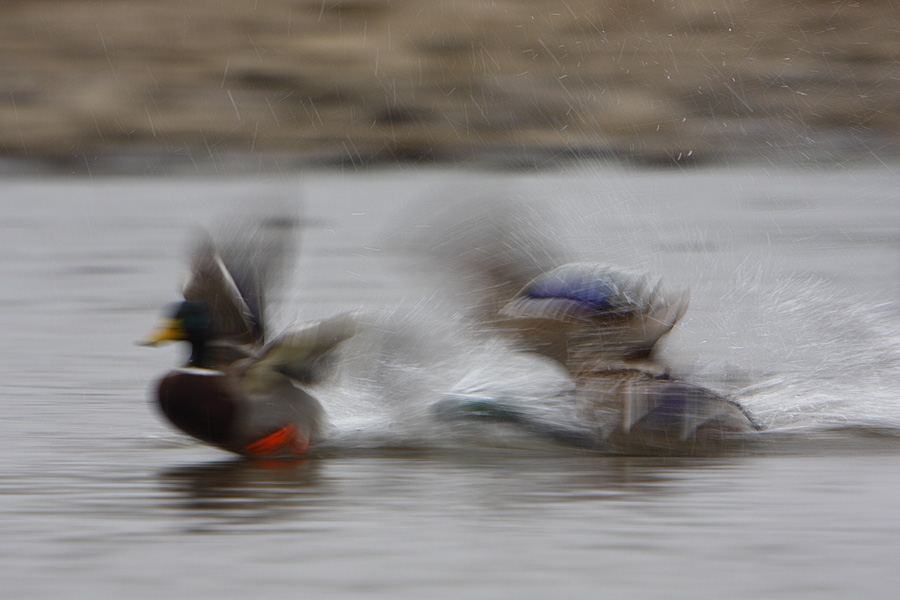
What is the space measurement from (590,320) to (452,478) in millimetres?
731

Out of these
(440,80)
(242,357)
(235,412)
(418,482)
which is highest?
(440,80)

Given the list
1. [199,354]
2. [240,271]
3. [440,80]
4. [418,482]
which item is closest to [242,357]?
[199,354]

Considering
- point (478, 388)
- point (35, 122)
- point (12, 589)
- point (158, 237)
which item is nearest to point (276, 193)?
point (478, 388)

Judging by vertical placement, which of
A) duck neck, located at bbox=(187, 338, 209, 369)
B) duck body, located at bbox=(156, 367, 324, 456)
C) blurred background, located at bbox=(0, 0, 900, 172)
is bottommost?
duck body, located at bbox=(156, 367, 324, 456)

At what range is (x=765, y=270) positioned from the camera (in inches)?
390

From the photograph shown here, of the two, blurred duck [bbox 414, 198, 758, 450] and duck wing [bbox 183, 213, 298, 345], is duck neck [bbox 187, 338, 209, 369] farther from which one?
blurred duck [bbox 414, 198, 758, 450]

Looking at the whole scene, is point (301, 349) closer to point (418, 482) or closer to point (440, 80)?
point (418, 482)

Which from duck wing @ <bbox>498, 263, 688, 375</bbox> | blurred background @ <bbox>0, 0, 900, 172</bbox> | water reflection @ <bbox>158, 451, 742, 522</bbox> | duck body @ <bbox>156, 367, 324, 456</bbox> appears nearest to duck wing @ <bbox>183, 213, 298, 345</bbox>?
duck body @ <bbox>156, 367, 324, 456</bbox>

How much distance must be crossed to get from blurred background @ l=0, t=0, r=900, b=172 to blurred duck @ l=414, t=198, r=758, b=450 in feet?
55.6

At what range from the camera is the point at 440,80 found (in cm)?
2569

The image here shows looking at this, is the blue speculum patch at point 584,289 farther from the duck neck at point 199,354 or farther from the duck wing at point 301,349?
the duck neck at point 199,354

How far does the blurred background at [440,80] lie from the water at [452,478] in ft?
48.7

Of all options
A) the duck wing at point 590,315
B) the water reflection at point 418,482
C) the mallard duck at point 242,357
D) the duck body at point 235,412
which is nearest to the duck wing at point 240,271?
the mallard duck at point 242,357

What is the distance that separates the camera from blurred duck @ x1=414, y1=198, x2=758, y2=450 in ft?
15.6
